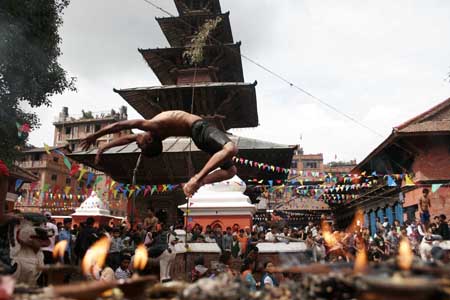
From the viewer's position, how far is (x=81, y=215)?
63.9 feet

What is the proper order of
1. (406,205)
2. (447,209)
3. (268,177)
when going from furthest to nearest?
(268,177) < (406,205) < (447,209)

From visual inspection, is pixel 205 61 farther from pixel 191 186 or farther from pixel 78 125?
pixel 78 125

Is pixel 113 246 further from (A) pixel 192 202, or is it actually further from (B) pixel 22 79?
(B) pixel 22 79

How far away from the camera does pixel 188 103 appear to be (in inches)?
824

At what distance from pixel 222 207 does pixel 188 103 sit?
10180 mm

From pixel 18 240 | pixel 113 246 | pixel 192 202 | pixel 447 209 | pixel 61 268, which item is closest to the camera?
pixel 61 268

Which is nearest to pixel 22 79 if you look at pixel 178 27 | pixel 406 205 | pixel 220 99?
pixel 220 99

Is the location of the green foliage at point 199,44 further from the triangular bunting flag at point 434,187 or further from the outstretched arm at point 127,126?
the outstretched arm at point 127,126

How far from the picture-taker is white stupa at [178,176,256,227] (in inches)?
464

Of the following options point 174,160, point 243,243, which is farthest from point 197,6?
point 243,243

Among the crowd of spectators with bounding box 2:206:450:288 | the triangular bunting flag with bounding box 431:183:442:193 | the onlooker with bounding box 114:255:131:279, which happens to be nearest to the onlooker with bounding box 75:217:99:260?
the crowd of spectators with bounding box 2:206:450:288

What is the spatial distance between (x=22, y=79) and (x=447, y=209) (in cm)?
1822

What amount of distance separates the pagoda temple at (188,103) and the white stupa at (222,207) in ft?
17.4

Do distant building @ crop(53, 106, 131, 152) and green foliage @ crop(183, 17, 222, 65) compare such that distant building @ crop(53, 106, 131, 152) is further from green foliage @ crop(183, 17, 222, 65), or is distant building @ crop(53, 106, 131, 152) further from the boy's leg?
the boy's leg
